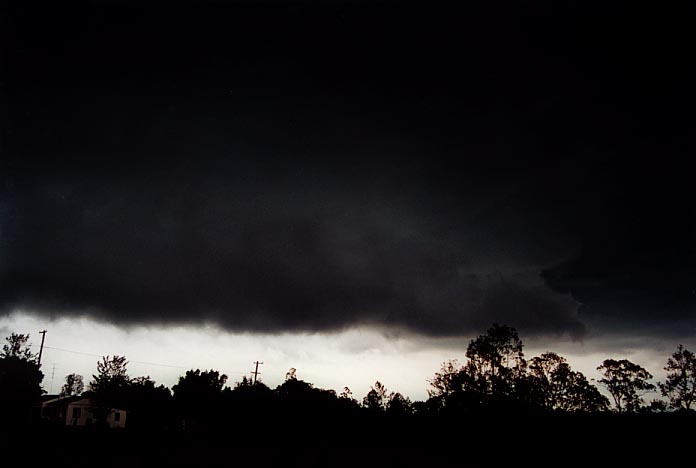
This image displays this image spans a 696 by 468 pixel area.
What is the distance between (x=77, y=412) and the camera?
8638cm

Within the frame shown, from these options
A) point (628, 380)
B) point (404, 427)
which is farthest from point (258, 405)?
point (628, 380)

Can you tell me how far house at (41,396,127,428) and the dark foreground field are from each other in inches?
1487

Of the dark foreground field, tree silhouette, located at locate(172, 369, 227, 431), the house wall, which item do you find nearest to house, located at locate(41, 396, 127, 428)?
the house wall

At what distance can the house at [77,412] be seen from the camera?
278 ft

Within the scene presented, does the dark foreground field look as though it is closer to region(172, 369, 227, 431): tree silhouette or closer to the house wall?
region(172, 369, 227, 431): tree silhouette

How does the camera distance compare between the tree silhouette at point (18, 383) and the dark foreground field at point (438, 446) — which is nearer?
the dark foreground field at point (438, 446)

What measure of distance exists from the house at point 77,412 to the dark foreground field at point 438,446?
37765 millimetres

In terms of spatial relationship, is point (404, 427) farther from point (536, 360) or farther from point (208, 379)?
point (208, 379)

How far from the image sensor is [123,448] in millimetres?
40625

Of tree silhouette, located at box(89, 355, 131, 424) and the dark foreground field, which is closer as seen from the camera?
the dark foreground field

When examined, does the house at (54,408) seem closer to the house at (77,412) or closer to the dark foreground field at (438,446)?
the house at (77,412)

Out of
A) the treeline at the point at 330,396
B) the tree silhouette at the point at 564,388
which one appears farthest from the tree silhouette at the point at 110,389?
the tree silhouette at the point at 564,388

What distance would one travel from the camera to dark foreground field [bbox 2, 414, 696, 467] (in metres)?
33.8

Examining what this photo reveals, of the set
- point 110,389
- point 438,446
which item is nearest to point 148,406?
point 110,389
